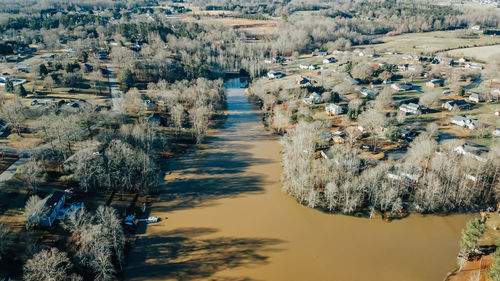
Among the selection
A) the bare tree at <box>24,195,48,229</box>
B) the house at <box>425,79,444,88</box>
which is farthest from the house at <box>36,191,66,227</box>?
the house at <box>425,79,444,88</box>

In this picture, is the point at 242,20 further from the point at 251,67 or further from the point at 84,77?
the point at 84,77

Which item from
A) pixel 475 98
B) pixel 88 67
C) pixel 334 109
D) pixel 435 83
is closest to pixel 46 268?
pixel 334 109

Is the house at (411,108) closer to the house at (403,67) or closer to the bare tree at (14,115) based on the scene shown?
the house at (403,67)

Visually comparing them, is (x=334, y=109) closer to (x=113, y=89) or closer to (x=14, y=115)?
(x=113, y=89)

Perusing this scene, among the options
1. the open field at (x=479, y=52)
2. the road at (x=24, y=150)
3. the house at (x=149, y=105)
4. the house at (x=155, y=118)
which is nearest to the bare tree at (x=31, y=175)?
the road at (x=24, y=150)

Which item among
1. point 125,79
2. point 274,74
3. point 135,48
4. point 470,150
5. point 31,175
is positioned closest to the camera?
point 31,175
